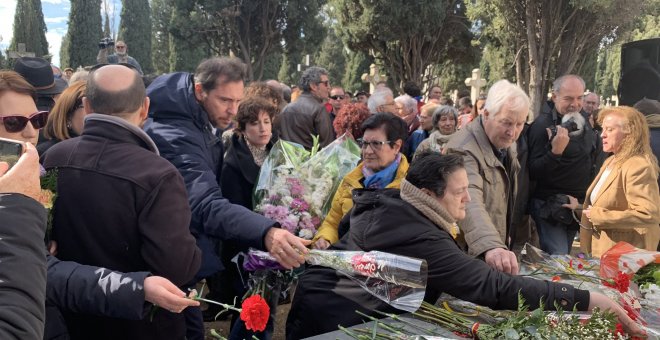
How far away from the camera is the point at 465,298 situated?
6.94 ft

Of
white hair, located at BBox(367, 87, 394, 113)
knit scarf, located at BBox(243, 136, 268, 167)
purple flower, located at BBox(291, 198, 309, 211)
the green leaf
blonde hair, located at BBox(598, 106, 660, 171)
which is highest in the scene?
white hair, located at BBox(367, 87, 394, 113)

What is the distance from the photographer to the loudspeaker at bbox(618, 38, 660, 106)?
6.09m

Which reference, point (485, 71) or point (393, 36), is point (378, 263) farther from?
point (485, 71)

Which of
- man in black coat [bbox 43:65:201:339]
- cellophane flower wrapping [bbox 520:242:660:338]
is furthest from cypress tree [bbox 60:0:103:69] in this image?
cellophane flower wrapping [bbox 520:242:660:338]

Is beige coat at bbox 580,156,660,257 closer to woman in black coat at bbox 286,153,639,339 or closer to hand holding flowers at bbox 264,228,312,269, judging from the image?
woman in black coat at bbox 286,153,639,339

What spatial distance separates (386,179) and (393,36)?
23.2 metres

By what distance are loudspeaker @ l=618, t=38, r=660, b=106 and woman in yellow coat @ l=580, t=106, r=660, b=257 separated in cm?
270

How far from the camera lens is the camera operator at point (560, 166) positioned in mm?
4492

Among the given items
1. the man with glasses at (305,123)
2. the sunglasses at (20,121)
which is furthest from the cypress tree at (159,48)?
the sunglasses at (20,121)

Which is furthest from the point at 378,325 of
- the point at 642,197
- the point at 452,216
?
the point at 642,197

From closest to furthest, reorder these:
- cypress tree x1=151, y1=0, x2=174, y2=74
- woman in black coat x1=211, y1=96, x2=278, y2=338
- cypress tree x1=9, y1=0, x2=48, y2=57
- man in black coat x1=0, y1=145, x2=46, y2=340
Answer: man in black coat x1=0, y1=145, x2=46, y2=340 < woman in black coat x1=211, y1=96, x2=278, y2=338 < cypress tree x1=9, y1=0, x2=48, y2=57 < cypress tree x1=151, y1=0, x2=174, y2=74

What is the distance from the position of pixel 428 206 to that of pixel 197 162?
1141mm

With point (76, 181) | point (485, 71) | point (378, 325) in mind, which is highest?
point (485, 71)

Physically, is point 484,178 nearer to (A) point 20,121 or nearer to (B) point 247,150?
(B) point 247,150
